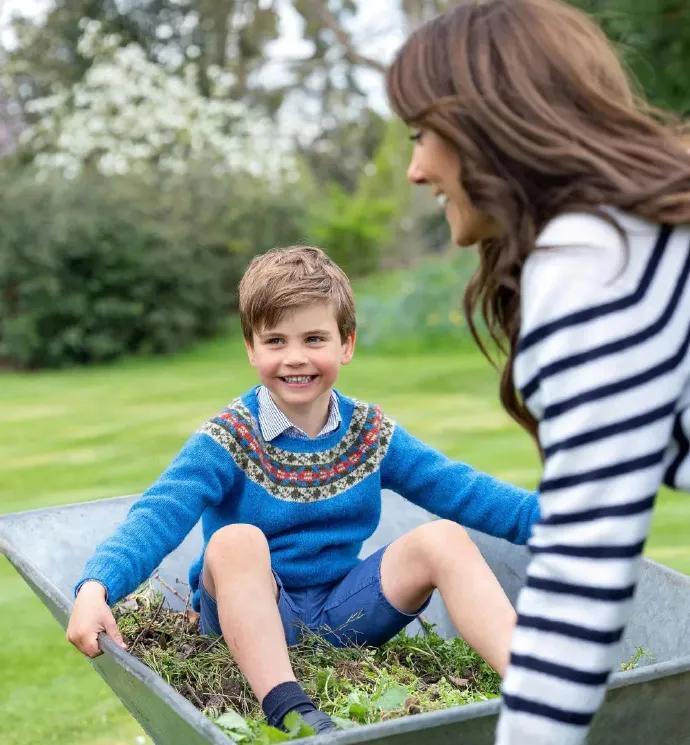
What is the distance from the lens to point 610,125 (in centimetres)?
145

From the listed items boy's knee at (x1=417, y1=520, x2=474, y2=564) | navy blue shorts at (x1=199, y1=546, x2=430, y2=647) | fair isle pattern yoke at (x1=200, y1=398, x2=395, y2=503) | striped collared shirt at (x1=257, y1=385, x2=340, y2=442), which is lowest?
navy blue shorts at (x1=199, y1=546, x2=430, y2=647)

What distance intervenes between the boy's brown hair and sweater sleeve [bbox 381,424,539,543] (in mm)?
269

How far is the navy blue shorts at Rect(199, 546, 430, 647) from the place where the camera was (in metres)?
2.39

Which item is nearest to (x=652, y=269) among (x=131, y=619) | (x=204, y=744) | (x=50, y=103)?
(x=204, y=744)

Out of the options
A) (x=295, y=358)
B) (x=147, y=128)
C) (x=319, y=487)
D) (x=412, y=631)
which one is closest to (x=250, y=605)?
(x=319, y=487)

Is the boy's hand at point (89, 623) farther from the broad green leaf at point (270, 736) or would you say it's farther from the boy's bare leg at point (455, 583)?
the boy's bare leg at point (455, 583)

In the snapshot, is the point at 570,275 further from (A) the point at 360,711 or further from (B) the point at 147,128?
(B) the point at 147,128

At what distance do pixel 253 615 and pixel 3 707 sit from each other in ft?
4.17

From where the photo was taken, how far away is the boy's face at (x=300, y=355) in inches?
94.6

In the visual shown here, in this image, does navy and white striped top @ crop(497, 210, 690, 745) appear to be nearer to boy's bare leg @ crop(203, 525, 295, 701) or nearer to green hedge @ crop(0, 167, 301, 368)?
boy's bare leg @ crop(203, 525, 295, 701)

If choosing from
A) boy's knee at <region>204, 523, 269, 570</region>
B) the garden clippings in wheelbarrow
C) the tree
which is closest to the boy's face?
boy's knee at <region>204, 523, 269, 570</region>

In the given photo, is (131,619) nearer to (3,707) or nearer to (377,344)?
(3,707)

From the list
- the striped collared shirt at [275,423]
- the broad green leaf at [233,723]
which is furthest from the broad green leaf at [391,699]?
the striped collared shirt at [275,423]

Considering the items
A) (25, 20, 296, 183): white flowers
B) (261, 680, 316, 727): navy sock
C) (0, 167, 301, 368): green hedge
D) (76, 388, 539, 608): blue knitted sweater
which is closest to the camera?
(261, 680, 316, 727): navy sock
